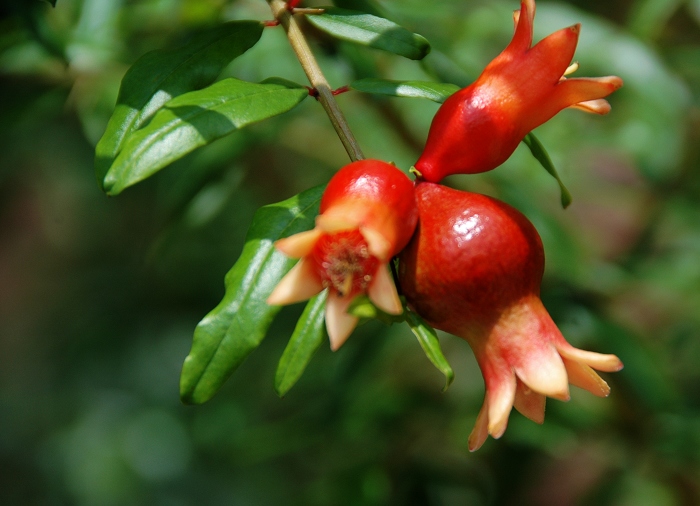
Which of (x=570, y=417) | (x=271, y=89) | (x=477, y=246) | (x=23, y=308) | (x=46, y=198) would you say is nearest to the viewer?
(x=477, y=246)

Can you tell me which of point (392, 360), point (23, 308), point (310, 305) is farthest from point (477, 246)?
point (23, 308)

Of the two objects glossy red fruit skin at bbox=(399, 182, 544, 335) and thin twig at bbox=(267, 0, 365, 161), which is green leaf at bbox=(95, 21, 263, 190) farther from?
glossy red fruit skin at bbox=(399, 182, 544, 335)

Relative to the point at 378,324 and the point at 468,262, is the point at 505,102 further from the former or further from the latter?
the point at 378,324

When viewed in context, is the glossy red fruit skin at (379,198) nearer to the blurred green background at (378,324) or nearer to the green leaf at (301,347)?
the green leaf at (301,347)

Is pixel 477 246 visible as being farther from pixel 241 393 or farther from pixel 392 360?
pixel 241 393

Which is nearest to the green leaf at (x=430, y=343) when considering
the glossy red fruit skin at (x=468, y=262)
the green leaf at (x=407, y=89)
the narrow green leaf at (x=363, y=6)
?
the glossy red fruit skin at (x=468, y=262)

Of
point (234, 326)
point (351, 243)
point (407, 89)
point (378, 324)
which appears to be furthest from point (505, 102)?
point (378, 324)
